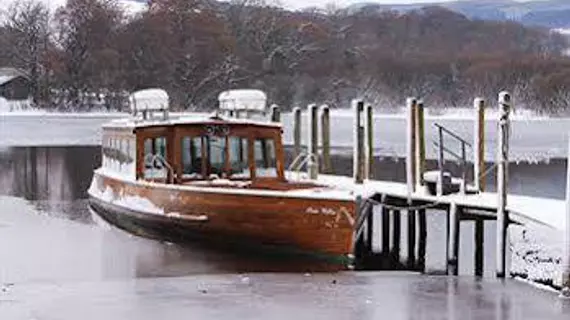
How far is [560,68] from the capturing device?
364ft

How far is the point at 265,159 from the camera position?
25.1 meters

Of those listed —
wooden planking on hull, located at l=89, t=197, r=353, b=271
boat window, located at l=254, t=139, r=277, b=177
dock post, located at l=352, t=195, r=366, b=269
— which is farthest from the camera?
boat window, located at l=254, t=139, r=277, b=177

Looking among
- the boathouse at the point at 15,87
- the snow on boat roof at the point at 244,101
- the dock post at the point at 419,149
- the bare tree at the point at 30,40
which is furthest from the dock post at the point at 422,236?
the boathouse at the point at 15,87

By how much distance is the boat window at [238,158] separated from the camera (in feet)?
81.0

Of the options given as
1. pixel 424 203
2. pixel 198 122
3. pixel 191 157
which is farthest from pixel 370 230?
pixel 198 122

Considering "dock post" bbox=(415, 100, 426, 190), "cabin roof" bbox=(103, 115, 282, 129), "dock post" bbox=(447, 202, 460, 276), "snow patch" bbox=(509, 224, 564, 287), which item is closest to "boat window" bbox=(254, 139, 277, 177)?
"cabin roof" bbox=(103, 115, 282, 129)

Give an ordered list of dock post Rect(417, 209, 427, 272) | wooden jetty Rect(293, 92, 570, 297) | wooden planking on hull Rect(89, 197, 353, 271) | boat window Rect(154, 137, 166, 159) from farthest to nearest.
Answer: boat window Rect(154, 137, 166, 159) < dock post Rect(417, 209, 427, 272) < wooden planking on hull Rect(89, 197, 353, 271) < wooden jetty Rect(293, 92, 570, 297)

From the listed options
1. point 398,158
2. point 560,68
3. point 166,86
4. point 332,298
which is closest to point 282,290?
point 332,298

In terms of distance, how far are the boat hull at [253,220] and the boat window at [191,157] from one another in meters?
0.77

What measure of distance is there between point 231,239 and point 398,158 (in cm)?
2367

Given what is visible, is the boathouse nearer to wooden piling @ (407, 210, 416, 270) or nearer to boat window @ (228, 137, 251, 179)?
boat window @ (228, 137, 251, 179)

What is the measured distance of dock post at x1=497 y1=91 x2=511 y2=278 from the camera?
61.5 feet

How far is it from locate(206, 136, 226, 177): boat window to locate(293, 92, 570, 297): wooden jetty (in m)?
2.53

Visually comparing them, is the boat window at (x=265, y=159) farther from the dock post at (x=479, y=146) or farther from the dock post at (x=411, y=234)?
the dock post at (x=479, y=146)
